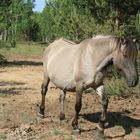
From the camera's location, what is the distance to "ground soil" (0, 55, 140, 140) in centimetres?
738

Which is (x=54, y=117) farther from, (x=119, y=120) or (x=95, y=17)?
(x=95, y=17)

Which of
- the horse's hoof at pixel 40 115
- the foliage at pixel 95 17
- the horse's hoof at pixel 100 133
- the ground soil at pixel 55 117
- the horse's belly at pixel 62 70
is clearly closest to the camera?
the horse's hoof at pixel 100 133

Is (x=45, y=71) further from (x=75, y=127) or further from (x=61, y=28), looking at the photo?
(x=61, y=28)

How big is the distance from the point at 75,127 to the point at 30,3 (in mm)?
44847

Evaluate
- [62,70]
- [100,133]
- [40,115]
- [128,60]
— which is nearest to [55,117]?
[40,115]

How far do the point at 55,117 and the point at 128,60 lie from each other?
2851 mm

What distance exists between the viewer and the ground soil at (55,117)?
24.2 ft

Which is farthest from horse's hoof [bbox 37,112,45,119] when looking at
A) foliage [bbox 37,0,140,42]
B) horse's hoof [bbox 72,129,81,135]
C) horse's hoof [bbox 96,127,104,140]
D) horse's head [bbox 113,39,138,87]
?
foliage [bbox 37,0,140,42]

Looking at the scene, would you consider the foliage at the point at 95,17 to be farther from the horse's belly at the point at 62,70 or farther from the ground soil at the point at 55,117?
the horse's belly at the point at 62,70

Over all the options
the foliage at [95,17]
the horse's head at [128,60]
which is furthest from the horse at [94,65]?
the foliage at [95,17]

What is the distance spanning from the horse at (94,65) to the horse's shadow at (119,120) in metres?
0.66

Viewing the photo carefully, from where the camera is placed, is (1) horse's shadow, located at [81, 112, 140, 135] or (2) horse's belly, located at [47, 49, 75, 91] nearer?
(2) horse's belly, located at [47, 49, 75, 91]

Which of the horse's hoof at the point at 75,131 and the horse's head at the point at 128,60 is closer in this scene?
the horse's head at the point at 128,60

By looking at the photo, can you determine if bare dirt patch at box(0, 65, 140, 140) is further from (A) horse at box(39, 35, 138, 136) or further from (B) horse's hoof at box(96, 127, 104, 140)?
(A) horse at box(39, 35, 138, 136)
